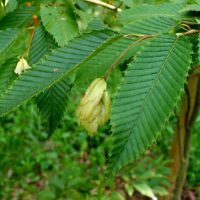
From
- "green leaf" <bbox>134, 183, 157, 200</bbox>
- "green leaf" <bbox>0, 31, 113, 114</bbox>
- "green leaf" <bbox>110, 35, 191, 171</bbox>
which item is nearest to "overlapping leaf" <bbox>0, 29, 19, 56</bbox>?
"green leaf" <bbox>0, 31, 113, 114</bbox>

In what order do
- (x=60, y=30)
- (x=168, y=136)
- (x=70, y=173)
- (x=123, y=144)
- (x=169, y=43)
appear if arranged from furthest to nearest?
1. (x=168, y=136)
2. (x=70, y=173)
3. (x=60, y=30)
4. (x=169, y=43)
5. (x=123, y=144)

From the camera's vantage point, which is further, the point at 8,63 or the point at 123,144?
the point at 8,63

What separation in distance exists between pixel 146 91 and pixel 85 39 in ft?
0.51

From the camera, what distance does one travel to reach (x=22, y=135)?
9.85ft

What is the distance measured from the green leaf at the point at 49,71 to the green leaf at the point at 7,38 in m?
0.24

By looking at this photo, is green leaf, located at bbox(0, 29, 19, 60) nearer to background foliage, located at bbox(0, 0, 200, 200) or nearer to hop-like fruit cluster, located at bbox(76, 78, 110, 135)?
background foliage, located at bbox(0, 0, 200, 200)

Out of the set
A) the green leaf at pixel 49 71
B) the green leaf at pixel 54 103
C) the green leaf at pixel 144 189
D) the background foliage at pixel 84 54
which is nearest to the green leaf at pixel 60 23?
the background foliage at pixel 84 54

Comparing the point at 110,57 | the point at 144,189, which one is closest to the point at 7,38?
the point at 110,57

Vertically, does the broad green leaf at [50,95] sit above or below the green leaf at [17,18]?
below

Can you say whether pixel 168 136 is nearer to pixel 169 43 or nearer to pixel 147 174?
pixel 147 174

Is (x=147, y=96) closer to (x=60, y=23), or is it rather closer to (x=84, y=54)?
(x=84, y=54)

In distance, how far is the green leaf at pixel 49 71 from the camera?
65 centimetres

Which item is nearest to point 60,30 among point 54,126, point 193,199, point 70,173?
point 54,126

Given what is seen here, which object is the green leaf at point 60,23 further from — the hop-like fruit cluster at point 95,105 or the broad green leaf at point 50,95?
the hop-like fruit cluster at point 95,105
